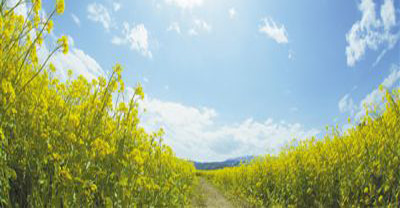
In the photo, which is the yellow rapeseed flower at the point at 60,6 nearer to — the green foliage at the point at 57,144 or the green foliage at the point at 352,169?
the green foliage at the point at 57,144

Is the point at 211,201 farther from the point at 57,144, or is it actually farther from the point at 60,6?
the point at 60,6

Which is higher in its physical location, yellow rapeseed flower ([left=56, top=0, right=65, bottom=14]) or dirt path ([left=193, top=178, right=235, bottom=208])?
yellow rapeseed flower ([left=56, top=0, right=65, bottom=14])

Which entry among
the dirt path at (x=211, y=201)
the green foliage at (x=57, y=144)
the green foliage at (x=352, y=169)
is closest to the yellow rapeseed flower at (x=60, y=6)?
the green foliage at (x=57, y=144)

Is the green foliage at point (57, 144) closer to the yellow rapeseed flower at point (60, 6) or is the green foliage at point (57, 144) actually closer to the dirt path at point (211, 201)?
the yellow rapeseed flower at point (60, 6)

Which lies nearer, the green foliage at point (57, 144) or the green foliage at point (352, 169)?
the green foliage at point (57, 144)

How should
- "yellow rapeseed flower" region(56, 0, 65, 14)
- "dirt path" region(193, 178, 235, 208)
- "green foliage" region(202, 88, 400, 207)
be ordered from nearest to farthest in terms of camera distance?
"yellow rapeseed flower" region(56, 0, 65, 14) → "green foliage" region(202, 88, 400, 207) → "dirt path" region(193, 178, 235, 208)

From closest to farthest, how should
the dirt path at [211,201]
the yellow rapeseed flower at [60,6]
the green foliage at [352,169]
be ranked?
1. the yellow rapeseed flower at [60,6]
2. the green foliage at [352,169]
3. the dirt path at [211,201]

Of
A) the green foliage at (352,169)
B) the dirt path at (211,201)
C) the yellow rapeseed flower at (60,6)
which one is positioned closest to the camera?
the yellow rapeseed flower at (60,6)

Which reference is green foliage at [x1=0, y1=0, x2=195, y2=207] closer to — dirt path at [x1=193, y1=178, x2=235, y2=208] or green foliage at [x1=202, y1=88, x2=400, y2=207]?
green foliage at [x1=202, y1=88, x2=400, y2=207]

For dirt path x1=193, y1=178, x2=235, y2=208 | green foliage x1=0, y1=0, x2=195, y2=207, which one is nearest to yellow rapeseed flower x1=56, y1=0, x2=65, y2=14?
green foliage x1=0, y1=0, x2=195, y2=207

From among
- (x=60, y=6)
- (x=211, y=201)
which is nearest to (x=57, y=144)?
(x=60, y=6)

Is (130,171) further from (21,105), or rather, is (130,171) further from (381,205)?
(381,205)

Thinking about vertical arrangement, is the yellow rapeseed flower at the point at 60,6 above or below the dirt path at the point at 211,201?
above

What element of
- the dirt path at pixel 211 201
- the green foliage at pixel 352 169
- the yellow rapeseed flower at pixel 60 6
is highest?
the yellow rapeseed flower at pixel 60 6
